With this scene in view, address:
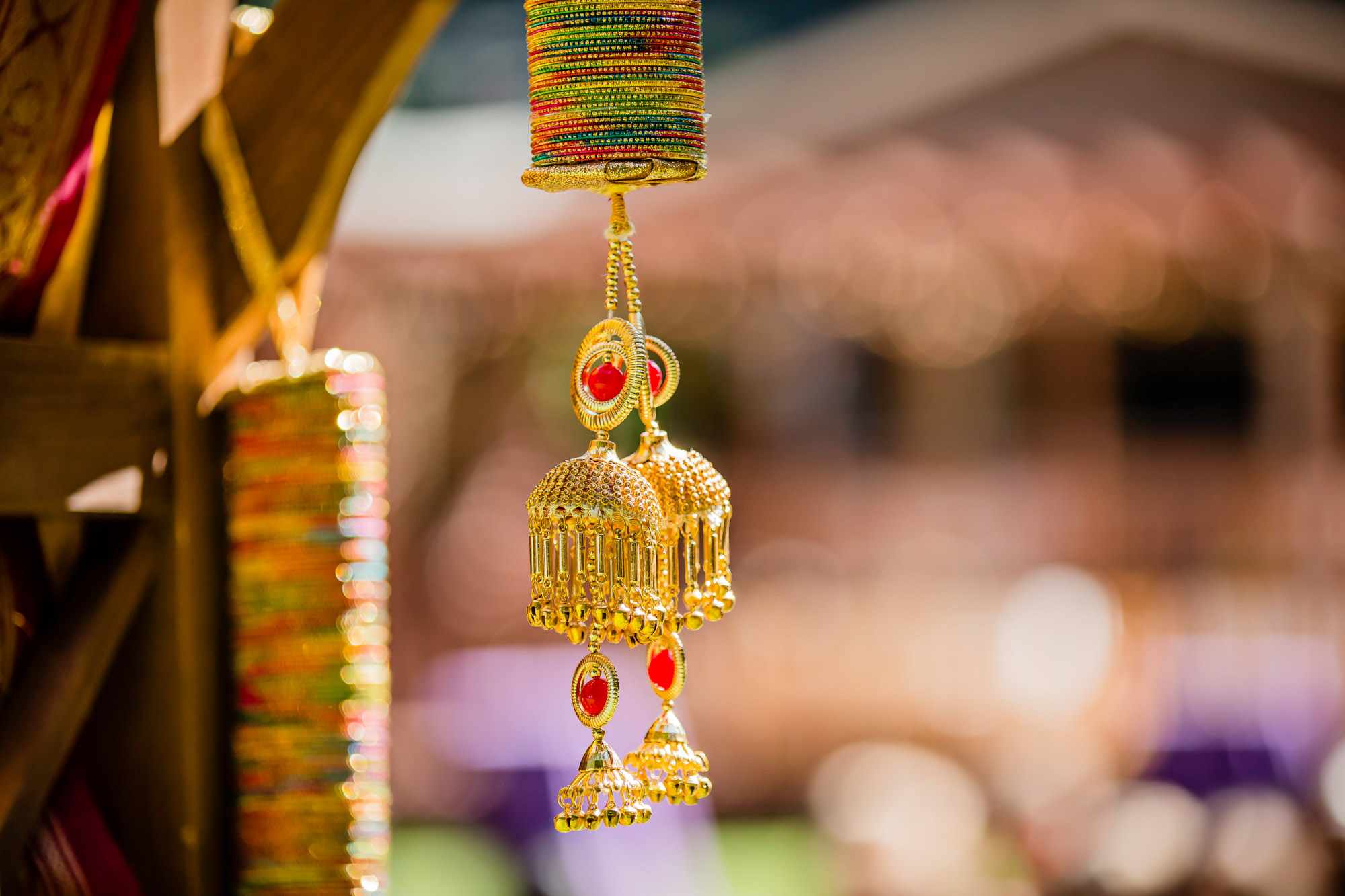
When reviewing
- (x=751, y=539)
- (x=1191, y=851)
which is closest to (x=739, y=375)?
(x=751, y=539)

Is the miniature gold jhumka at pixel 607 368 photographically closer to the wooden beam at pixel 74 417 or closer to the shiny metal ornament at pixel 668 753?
the shiny metal ornament at pixel 668 753

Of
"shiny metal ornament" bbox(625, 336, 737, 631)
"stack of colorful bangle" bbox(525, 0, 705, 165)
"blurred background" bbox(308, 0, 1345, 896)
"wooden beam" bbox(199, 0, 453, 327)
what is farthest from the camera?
"blurred background" bbox(308, 0, 1345, 896)

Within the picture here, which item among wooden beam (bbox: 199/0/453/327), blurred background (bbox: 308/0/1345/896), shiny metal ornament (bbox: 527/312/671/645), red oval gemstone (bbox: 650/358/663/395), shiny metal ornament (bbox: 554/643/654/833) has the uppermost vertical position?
blurred background (bbox: 308/0/1345/896)

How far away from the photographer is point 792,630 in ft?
17.7

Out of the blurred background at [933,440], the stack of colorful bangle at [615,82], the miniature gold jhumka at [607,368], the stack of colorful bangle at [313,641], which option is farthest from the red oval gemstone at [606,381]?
the blurred background at [933,440]

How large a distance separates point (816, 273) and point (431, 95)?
1651 millimetres

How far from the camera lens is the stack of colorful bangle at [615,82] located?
3.66ft

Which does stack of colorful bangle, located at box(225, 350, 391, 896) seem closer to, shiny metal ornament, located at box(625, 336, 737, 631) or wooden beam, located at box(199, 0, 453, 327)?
wooden beam, located at box(199, 0, 453, 327)

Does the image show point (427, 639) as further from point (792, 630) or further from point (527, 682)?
point (792, 630)

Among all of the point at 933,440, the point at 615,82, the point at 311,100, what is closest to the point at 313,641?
the point at 311,100

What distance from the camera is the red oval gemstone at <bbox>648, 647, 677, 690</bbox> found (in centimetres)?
125

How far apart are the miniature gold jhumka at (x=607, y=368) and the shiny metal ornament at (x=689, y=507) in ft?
0.05

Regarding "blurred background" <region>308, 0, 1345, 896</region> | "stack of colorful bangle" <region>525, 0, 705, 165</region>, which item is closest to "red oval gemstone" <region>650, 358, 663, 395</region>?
"stack of colorful bangle" <region>525, 0, 705, 165</region>

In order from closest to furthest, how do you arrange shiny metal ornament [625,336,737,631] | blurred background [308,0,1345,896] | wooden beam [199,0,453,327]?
1. shiny metal ornament [625,336,737,631]
2. wooden beam [199,0,453,327]
3. blurred background [308,0,1345,896]
